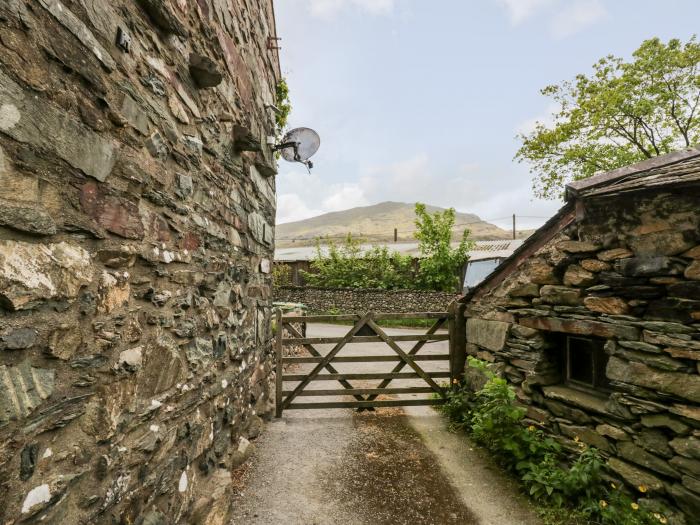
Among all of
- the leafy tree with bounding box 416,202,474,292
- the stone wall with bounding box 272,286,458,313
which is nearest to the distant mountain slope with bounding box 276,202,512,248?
the leafy tree with bounding box 416,202,474,292

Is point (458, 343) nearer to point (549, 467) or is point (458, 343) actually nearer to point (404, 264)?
point (549, 467)

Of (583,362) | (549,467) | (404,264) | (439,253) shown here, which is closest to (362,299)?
(404,264)

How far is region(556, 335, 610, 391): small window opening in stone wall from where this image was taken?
3.36m

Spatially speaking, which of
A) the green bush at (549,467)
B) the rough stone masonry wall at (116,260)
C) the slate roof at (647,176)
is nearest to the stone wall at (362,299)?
the green bush at (549,467)

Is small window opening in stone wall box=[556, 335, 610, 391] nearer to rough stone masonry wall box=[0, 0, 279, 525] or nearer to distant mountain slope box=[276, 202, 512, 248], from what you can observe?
rough stone masonry wall box=[0, 0, 279, 525]

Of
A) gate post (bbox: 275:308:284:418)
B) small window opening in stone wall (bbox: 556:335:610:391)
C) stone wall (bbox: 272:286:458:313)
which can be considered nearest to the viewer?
small window opening in stone wall (bbox: 556:335:610:391)

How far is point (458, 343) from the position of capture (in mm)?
4996

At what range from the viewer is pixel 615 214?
3072 millimetres

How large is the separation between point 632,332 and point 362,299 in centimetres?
1297

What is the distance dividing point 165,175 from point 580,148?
58.0 feet

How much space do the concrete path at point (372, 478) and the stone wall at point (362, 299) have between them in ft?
34.2

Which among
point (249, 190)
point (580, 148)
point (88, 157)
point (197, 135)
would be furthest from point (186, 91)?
point (580, 148)

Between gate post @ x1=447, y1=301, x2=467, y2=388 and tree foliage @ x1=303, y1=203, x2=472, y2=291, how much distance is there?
34.2 feet

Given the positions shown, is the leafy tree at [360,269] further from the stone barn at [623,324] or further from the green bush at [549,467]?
the stone barn at [623,324]
